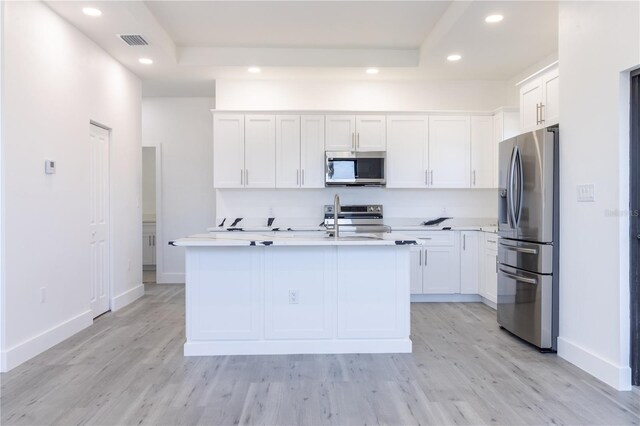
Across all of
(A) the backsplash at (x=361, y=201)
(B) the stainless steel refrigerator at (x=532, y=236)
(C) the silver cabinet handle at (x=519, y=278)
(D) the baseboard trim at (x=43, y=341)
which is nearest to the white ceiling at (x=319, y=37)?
(B) the stainless steel refrigerator at (x=532, y=236)

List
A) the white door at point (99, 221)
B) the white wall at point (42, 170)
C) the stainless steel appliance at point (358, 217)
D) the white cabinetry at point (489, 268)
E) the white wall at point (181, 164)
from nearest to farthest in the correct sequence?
the white wall at point (42, 170), the white door at point (99, 221), the white cabinetry at point (489, 268), the stainless steel appliance at point (358, 217), the white wall at point (181, 164)

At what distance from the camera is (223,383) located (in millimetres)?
2646

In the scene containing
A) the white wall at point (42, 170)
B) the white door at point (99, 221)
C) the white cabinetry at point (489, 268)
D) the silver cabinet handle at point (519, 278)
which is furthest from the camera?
the white cabinetry at point (489, 268)

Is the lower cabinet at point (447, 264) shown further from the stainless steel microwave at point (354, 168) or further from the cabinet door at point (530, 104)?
the cabinet door at point (530, 104)

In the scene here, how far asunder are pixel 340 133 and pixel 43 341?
368cm

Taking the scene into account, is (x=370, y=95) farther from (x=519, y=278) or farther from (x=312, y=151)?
(x=519, y=278)

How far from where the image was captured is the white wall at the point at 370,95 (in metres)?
5.39

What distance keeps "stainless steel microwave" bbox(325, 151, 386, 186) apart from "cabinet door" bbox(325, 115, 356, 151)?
131mm

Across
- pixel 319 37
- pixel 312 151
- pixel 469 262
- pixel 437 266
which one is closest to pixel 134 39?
pixel 319 37

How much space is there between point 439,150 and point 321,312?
9.76 ft

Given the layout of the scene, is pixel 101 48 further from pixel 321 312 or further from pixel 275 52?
pixel 321 312

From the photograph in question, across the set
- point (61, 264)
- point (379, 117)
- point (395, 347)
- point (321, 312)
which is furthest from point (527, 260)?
point (61, 264)

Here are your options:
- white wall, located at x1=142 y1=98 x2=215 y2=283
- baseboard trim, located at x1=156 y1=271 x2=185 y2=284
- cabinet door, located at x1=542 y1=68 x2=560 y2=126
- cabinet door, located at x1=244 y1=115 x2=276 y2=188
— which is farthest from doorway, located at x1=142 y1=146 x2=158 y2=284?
cabinet door, located at x1=542 y1=68 x2=560 y2=126

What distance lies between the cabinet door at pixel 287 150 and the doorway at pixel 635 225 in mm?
3419
